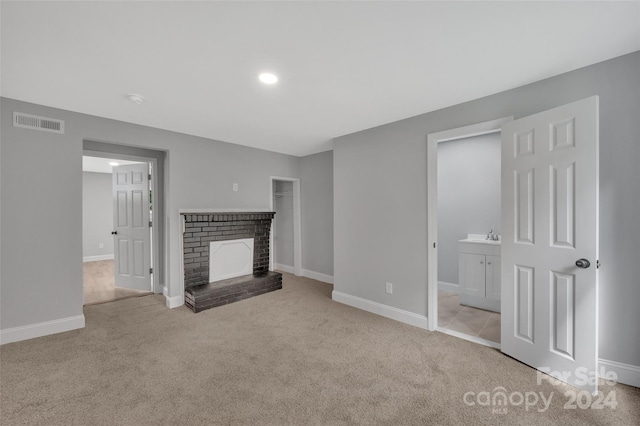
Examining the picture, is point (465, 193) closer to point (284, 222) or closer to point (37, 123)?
point (284, 222)

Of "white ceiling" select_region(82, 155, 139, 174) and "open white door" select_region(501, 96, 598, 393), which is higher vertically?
"white ceiling" select_region(82, 155, 139, 174)

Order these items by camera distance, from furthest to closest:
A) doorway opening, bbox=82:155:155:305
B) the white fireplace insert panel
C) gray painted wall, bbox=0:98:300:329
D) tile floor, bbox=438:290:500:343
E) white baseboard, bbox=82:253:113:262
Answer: white baseboard, bbox=82:253:113:262
doorway opening, bbox=82:155:155:305
the white fireplace insert panel
tile floor, bbox=438:290:500:343
gray painted wall, bbox=0:98:300:329

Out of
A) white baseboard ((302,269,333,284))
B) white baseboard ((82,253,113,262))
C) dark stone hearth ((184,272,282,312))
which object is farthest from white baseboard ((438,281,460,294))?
white baseboard ((82,253,113,262))

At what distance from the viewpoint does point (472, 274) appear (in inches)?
148

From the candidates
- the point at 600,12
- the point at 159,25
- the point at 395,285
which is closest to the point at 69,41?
the point at 159,25

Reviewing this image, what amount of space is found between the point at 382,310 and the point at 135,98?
364 centimetres

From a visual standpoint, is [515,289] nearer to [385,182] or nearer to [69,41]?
[385,182]

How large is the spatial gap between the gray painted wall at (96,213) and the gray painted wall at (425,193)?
7057 millimetres

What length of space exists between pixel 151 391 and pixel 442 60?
10.8 feet

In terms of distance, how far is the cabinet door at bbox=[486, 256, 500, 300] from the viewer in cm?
355

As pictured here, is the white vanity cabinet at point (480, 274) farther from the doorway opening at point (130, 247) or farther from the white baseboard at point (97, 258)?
the white baseboard at point (97, 258)

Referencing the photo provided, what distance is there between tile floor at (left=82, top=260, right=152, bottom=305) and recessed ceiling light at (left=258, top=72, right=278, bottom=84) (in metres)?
3.96

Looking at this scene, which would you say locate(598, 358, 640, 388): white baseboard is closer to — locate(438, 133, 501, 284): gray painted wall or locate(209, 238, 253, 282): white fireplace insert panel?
locate(438, 133, 501, 284): gray painted wall

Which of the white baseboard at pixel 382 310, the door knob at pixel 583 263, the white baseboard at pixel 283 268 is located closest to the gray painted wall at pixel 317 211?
the white baseboard at pixel 283 268
